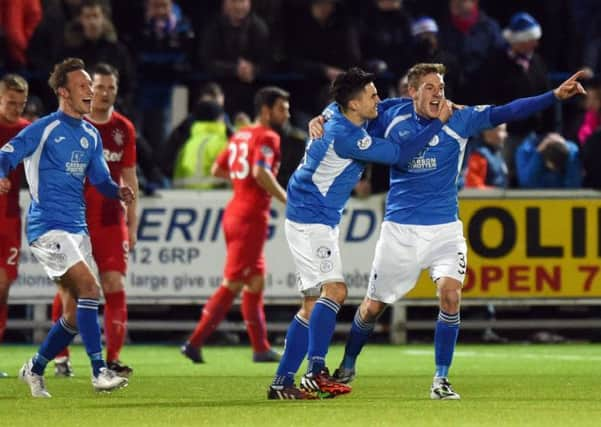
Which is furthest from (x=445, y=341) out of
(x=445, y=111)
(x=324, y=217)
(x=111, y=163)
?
(x=111, y=163)

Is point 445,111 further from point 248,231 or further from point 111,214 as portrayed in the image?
point 248,231

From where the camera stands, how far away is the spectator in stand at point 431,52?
19422mm

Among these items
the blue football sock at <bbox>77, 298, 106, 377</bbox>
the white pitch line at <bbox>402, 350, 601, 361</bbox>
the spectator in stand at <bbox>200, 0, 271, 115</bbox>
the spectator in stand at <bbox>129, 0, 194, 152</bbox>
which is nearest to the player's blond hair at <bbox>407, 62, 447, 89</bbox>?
the blue football sock at <bbox>77, 298, 106, 377</bbox>

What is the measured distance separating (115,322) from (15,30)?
20.9 ft

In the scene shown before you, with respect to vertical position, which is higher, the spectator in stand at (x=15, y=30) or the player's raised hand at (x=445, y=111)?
the spectator in stand at (x=15, y=30)

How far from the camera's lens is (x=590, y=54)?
816 inches

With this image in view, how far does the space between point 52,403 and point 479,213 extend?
7.45 m

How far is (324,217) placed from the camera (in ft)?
39.0

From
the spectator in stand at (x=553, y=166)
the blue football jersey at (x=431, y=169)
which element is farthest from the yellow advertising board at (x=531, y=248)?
the blue football jersey at (x=431, y=169)

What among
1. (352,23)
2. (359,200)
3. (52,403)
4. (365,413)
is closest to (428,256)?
(365,413)

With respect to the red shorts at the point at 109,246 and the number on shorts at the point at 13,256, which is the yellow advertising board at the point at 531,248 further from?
the number on shorts at the point at 13,256

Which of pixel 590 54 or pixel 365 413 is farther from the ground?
pixel 590 54

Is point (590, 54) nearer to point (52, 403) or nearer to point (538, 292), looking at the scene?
point (538, 292)

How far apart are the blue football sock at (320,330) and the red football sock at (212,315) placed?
12.9ft
